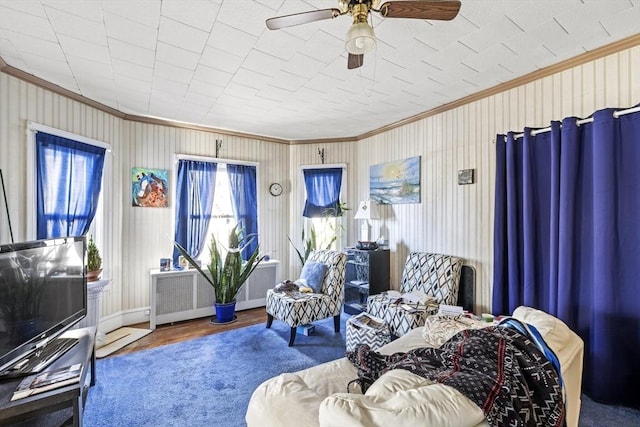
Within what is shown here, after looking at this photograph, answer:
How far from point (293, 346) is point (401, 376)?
2.31m

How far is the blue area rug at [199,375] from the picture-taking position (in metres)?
2.05

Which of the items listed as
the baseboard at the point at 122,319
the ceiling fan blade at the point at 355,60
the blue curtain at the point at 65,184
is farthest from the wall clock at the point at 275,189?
the ceiling fan blade at the point at 355,60

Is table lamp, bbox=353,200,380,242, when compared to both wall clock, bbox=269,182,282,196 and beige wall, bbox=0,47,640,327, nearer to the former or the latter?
beige wall, bbox=0,47,640,327

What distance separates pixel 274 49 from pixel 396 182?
7.99 feet

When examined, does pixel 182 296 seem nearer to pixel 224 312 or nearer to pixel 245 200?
pixel 224 312

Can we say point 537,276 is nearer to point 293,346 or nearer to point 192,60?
point 293,346

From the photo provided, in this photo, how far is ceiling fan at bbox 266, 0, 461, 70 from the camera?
1461 millimetres

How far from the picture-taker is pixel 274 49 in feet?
7.42

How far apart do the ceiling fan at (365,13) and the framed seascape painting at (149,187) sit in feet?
9.91

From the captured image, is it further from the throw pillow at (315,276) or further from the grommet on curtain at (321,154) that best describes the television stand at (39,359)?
the grommet on curtain at (321,154)

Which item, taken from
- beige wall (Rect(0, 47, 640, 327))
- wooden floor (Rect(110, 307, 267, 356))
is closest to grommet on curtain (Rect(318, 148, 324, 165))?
beige wall (Rect(0, 47, 640, 327))

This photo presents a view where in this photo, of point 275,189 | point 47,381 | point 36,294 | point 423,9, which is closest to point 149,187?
point 275,189

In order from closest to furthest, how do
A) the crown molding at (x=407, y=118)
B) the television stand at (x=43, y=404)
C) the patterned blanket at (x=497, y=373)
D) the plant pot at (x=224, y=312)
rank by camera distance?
the patterned blanket at (x=497, y=373) → the television stand at (x=43, y=404) → the crown molding at (x=407, y=118) → the plant pot at (x=224, y=312)

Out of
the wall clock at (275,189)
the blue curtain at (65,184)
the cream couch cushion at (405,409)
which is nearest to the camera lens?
the cream couch cushion at (405,409)
